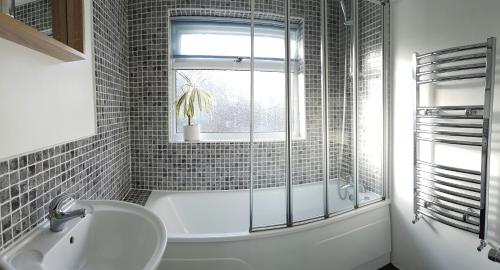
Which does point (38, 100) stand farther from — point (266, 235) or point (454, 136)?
point (454, 136)

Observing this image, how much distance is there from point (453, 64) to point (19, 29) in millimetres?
2133

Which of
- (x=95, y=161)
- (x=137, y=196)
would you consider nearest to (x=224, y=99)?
(x=137, y=196)

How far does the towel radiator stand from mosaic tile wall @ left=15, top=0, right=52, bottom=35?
81.5 inches

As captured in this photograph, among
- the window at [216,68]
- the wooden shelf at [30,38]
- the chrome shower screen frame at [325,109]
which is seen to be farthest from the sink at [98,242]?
the window at [216,68]

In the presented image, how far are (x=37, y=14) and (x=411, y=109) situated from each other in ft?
7.26

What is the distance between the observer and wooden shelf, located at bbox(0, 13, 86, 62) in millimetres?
721

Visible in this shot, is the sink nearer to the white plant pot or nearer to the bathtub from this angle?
the bathtub

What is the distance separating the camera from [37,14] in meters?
0.99

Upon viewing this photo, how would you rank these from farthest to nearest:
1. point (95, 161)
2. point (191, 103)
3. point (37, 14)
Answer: point (191, 103) → point (95, 161) → point (37, 14)

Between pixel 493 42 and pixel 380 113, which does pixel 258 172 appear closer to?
pixel 380 113

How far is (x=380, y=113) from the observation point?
86.5 inches

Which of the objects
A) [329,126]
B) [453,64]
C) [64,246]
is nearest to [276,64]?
[329,126]

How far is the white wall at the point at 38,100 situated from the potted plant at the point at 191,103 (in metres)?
0.89

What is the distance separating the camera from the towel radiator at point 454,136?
1.47 m
